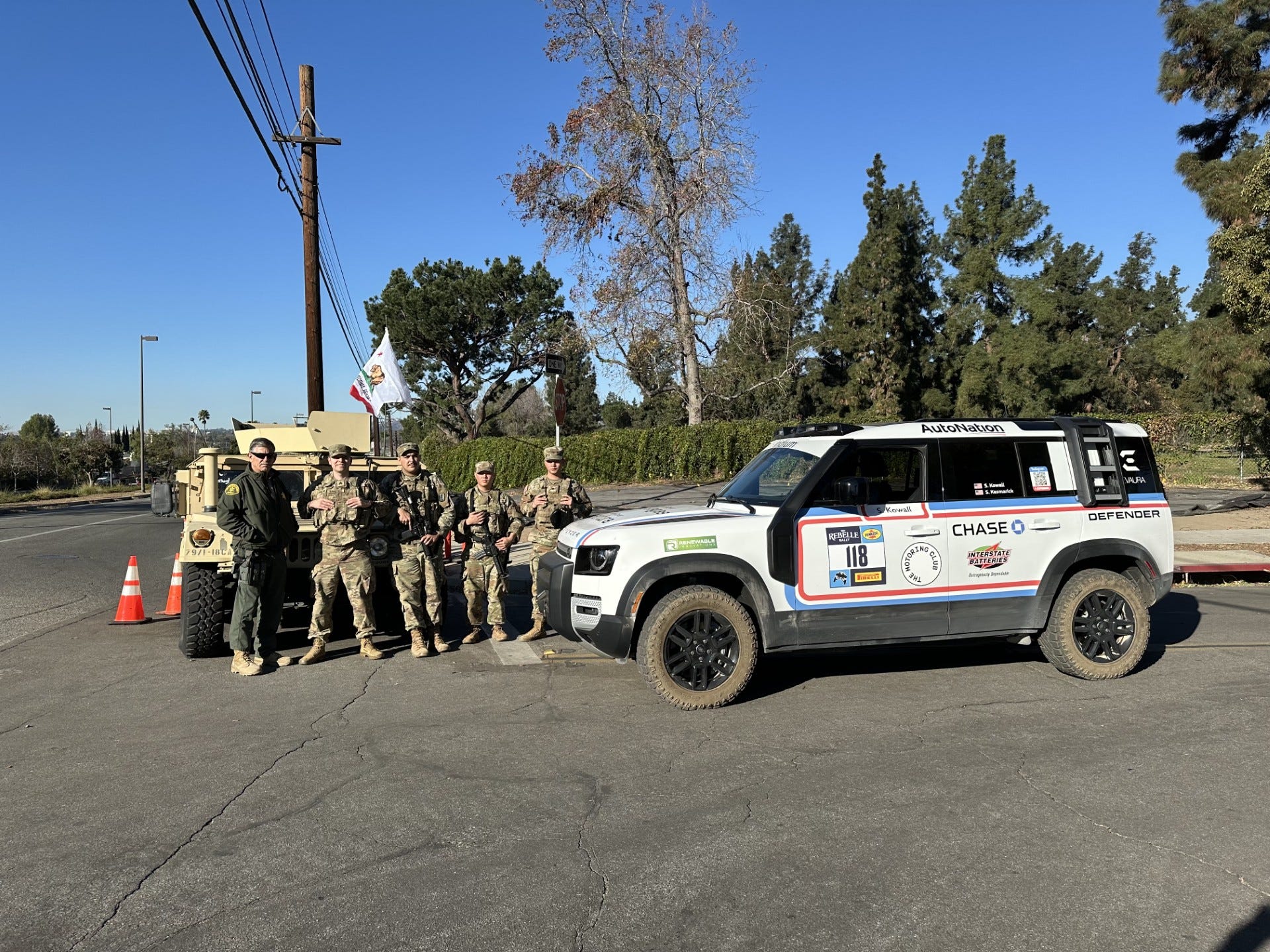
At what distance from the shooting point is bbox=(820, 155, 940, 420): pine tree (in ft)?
127

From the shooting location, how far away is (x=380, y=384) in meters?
15.3

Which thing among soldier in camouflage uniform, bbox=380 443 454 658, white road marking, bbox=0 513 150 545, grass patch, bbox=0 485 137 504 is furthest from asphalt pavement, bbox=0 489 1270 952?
grass patch, bbox=0 485 137 504

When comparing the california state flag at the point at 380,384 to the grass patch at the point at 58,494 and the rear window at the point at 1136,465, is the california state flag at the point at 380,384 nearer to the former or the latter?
the rear window at the point at 1136,465

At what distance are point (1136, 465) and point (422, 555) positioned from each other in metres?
5.69

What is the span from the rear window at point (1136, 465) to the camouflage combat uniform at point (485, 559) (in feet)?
16.5

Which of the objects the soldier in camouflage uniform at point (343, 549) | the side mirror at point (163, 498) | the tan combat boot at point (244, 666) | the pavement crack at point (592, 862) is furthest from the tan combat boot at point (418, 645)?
the pavement crack at point (592, 862)

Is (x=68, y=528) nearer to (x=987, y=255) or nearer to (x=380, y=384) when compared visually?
(x=380, y=384)

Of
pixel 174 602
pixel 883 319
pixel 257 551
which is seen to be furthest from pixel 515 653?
pixel 883 319

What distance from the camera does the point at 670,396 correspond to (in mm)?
48969

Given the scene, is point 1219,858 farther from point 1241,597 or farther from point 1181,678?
point 1241,597

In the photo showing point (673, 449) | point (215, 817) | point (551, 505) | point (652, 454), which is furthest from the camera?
point (652, 454)

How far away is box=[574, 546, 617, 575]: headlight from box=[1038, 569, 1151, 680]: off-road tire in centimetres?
327

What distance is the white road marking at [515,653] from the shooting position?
24.6ft

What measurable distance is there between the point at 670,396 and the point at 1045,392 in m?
18.6
